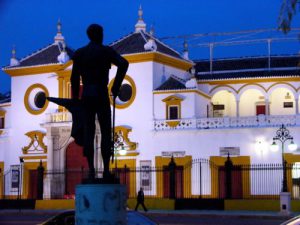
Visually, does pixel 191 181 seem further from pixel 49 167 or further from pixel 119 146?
pixel 49 167

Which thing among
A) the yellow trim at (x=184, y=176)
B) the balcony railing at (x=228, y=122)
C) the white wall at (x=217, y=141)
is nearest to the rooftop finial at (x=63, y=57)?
the balcony railing at (x=228, y=122)

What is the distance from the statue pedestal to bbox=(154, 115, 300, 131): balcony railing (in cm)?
2985

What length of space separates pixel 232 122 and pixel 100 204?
30461 mm

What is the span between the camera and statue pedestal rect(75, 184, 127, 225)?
975cm

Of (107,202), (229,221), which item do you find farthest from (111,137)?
(229,221)

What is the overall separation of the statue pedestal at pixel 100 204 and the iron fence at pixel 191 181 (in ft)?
84.5

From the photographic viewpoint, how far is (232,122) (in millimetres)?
39719

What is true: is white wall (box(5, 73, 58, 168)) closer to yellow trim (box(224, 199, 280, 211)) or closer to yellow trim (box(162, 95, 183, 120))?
yellow trim (box(162, 95, 183, 120))

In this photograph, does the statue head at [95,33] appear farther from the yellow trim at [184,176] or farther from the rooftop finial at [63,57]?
the rooftop finial at [63,57]

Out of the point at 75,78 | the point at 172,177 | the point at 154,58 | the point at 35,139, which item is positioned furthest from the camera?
the point at 35,139

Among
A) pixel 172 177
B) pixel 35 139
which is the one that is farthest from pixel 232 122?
pixel 35 139

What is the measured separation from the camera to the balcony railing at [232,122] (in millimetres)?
38812

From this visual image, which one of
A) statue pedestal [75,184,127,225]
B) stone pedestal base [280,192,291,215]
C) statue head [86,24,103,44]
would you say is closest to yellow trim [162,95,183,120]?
stone pedestal base [280,192,291,215]

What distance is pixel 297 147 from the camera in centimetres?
3841
